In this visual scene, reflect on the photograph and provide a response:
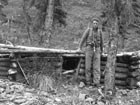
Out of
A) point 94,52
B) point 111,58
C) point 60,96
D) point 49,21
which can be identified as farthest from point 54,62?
point 49,21

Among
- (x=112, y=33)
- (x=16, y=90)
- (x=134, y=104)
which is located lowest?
(x=134, y=104)

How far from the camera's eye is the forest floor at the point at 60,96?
21.1ft

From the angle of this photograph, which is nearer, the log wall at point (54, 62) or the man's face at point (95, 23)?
the log wall at point (54, 62)

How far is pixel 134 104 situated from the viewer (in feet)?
23.2

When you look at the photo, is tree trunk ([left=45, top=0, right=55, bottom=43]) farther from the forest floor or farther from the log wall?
the forest floor

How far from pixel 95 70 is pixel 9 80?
3.27 metres

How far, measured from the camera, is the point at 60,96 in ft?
24.0

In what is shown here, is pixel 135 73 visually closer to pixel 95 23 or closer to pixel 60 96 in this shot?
pixel 95 23

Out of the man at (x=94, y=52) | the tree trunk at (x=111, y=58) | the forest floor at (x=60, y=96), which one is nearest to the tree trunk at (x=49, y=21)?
the man at (x=94, y=52)

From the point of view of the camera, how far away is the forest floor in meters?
6.42

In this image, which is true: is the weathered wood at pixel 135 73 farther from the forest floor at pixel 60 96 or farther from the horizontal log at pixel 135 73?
the forest floor at pixel 60 96

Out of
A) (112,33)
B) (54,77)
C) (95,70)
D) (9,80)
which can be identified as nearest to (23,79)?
(9,80)

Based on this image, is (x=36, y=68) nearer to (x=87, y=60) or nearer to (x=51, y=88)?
(x=51, y=88)

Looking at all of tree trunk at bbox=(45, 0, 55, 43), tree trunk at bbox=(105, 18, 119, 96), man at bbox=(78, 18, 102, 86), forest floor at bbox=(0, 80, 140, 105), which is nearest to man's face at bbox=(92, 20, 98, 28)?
man at bbox=(78, 18, 102, 86)
